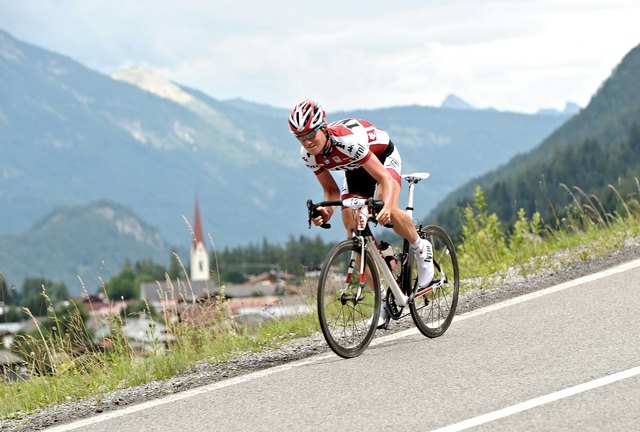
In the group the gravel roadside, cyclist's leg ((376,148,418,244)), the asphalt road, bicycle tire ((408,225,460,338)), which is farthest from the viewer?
bicycle tire ((408,225,460,338))

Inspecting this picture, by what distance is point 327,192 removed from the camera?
22.8ft

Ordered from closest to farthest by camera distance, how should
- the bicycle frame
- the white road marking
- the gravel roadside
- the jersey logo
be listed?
the white road marking < the gravel roadside < the bicycle frame < the jersey logo

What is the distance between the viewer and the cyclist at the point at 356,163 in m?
6.20

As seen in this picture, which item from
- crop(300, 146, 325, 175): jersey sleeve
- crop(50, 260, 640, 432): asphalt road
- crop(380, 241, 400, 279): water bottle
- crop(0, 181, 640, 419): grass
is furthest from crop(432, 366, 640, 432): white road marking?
crop(0, 181, 640, 419): grass

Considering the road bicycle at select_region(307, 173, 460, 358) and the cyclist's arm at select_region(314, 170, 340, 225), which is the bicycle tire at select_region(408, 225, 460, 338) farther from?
the cyclist's arm at select_region(314, 170, 340, 225)

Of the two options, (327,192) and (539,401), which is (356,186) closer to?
(327,192)

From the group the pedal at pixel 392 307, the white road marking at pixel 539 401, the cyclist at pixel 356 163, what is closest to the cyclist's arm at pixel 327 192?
the cyclist at pixel 356 163

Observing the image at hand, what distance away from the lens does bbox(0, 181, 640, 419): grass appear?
6879mm

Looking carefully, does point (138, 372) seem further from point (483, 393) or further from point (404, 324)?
point (483, 393)

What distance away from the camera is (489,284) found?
9.05m

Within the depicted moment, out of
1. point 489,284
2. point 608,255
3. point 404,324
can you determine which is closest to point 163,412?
point 404,324

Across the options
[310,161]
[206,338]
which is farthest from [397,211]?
[206,338]

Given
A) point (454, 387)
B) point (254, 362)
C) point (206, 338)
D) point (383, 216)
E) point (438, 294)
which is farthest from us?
point (206, 338)

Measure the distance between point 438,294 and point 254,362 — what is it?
156 centimetres
